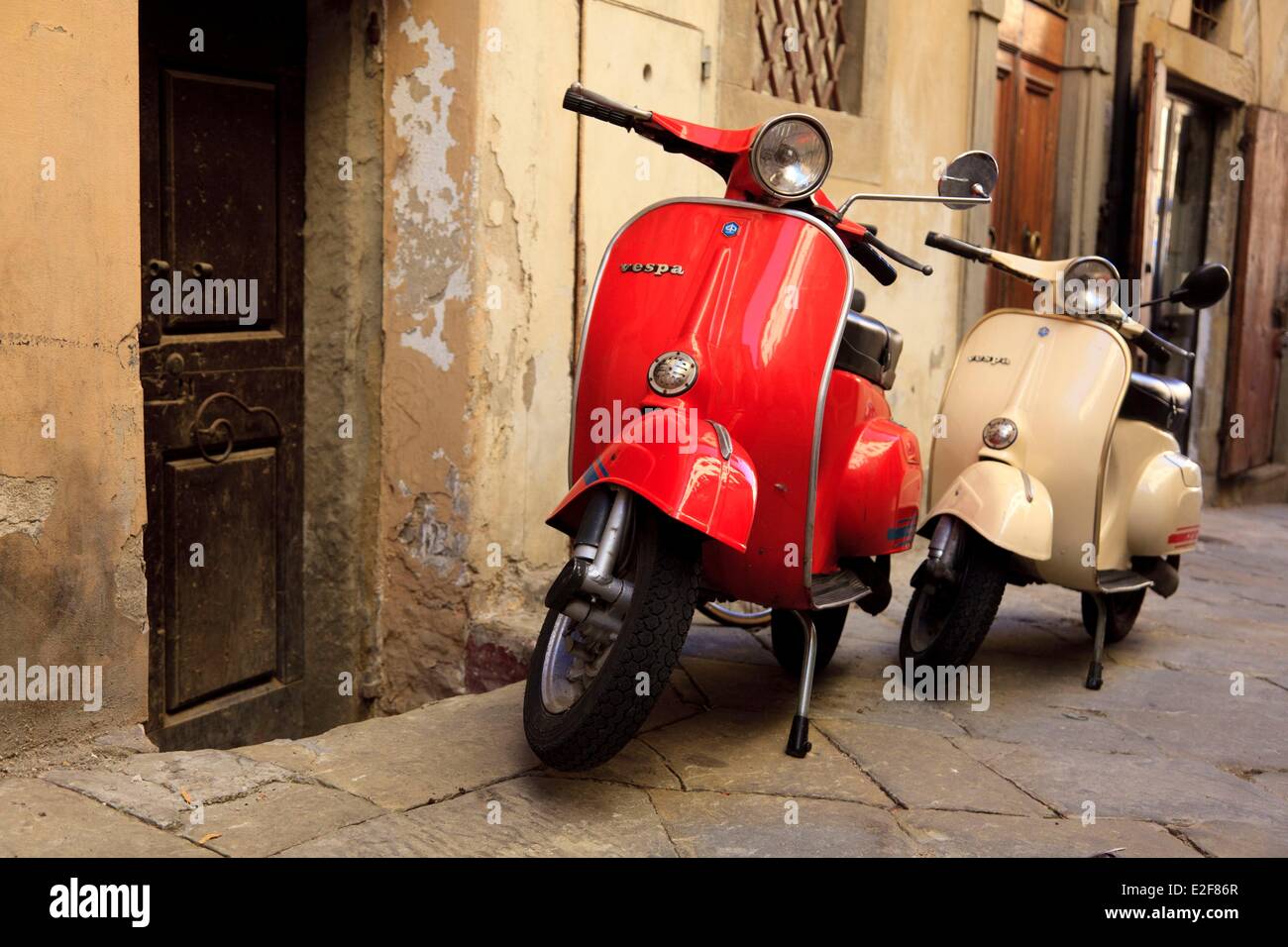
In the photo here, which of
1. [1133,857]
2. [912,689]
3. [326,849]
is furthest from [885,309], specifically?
[326,849]

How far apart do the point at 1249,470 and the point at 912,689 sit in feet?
21.7

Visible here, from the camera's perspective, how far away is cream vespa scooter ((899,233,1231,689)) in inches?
148

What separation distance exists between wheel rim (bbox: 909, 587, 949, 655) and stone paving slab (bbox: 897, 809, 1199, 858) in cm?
102

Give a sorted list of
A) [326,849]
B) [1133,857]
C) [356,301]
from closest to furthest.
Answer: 1. [326,849]
2. [1133,857]
3. [356,301]

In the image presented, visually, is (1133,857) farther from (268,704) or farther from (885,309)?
(885,309)

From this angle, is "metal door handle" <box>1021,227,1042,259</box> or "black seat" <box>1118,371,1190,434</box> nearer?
"black seat" <box>1118,371,1190,434</box>

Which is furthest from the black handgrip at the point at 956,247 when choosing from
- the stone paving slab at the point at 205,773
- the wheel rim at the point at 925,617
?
the stone paving slab at the point at 205,773

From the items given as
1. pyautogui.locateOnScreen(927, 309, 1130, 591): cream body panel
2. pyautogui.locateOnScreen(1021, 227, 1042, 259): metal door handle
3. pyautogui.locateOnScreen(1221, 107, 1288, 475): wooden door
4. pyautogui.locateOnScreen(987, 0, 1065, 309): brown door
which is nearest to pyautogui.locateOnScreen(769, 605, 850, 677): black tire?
pyautogui.locateOnScreen(927, 309, 1130, 591): cream body panel

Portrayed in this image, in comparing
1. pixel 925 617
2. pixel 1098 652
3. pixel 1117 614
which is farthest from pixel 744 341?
pixel 1117 614

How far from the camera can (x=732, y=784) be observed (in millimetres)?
3004

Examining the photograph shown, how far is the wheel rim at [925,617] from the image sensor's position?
392cm

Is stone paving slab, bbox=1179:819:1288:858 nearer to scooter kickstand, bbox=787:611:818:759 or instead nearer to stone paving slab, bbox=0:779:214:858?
scooter kickstand, bbox=787:611:818:759

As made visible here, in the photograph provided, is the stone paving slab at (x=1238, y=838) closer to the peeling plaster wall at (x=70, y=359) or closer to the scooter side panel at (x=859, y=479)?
the scooter side panel at (x=859, y=479)

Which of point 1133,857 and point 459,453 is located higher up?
point 459,453
